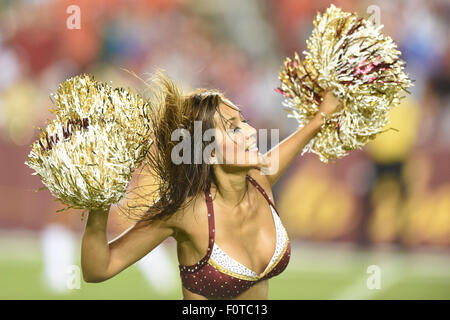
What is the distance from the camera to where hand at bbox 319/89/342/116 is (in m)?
3.03

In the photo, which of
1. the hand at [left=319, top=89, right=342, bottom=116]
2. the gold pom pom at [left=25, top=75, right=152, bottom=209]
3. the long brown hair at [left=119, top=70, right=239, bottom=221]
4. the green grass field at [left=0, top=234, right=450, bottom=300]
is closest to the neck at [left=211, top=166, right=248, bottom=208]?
the long brown hair at [left=119, top=70, right=239, bottom=221]

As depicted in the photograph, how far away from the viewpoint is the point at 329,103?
3.04 meters

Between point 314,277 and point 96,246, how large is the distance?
441 centimetres

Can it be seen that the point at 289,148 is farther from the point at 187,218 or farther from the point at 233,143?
the point at 187,218

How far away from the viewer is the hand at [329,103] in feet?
9.95

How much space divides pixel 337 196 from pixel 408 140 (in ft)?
3.14

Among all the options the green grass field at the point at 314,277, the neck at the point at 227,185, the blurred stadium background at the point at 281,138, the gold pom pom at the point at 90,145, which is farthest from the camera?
the blurred stadium background at the point at 281,138

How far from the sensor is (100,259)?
2.59 metres

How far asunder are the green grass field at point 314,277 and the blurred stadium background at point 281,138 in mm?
18

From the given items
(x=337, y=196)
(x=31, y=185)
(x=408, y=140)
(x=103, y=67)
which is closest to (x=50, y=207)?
(x=31, y=185)

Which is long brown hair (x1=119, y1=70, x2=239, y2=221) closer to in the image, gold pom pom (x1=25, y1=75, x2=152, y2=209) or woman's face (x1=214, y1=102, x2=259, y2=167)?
woman's face (x1=214, y1=102, x2=259, y2=167)

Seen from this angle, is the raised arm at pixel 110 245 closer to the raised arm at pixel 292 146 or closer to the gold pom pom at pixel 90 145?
the gold pom pom at pixel 90 145

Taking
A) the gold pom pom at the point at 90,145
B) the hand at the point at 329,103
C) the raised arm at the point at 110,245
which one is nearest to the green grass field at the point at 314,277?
the hand at the point at 329,103

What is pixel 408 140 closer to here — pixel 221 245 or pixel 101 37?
pixel 101 37
